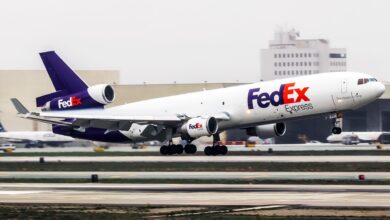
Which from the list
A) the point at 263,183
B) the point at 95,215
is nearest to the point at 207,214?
the point at 95,215

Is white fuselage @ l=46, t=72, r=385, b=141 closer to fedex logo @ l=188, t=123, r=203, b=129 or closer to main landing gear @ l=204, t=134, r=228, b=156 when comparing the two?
fedex logo @ l=188, t=123, r=203, b=129

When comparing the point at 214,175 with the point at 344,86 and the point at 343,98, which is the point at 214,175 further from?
the point at 344,86

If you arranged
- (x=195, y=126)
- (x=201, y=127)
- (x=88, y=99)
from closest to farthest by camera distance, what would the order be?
(x=201, y=127) < (x=195, y=126) < (x=88, y=99)

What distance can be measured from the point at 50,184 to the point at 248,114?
22844mm

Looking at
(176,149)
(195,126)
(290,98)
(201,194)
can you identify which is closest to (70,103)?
(176,149)

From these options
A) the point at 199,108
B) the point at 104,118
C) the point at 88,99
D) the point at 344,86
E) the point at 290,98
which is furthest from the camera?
the point at 88,99

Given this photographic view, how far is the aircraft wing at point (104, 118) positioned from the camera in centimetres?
7394

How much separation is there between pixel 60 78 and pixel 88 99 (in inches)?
159

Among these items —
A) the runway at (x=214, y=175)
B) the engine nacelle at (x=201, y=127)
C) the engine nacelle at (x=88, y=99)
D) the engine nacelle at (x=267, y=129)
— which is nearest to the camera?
the runway at (x=214, y=175)

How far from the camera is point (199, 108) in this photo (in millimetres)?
75438

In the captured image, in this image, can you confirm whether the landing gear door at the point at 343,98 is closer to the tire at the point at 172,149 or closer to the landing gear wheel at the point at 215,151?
the landing gear wheel at the point at 215,151

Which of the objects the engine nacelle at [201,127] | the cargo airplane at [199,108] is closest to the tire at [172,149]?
the cargo airplane at [199,108]

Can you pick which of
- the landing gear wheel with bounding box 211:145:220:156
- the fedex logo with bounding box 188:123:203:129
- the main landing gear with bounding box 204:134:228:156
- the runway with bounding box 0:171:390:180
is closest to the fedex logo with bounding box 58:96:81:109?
the fedex logo with bounding box 188:123:203:129

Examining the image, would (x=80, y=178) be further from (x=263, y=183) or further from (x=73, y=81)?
(x=73, y=81)
